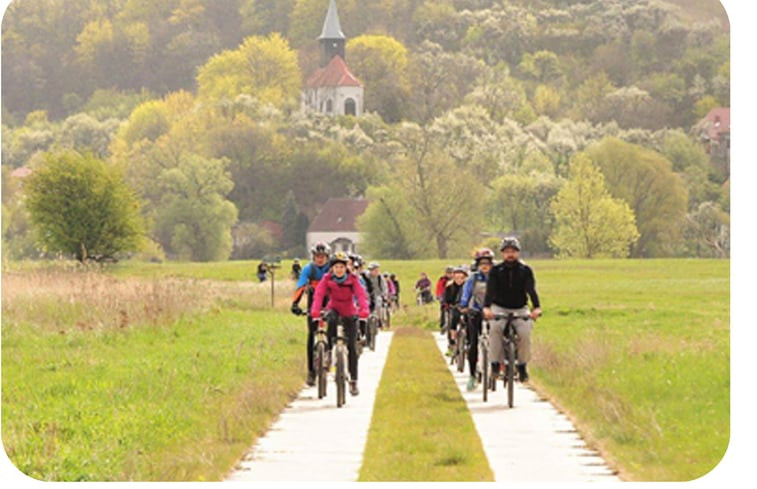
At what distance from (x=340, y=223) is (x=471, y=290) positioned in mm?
77891

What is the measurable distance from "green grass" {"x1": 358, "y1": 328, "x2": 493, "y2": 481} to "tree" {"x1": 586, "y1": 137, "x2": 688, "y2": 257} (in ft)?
256

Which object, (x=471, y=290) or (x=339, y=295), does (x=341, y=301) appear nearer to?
(x=339, y=295)

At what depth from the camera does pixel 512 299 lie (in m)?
19.9

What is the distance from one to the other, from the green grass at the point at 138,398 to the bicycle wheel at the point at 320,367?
0.44 metres

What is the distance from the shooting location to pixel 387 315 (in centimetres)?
4375

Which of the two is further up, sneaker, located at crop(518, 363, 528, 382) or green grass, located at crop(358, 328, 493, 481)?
sneaker, located at crop(518, 363, 528, 382)

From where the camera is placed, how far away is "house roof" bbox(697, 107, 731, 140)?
124812 mm

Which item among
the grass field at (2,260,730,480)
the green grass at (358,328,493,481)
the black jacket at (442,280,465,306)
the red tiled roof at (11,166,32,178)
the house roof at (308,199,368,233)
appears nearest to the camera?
the green grass at (358,328,493,481)

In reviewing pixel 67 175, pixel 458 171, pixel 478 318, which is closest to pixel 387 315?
pixel 478 318

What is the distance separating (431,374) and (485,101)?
5217 inches

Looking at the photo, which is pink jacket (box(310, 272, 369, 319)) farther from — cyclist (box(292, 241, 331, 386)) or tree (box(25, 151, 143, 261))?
tree (box(25, 151, 143, 261))

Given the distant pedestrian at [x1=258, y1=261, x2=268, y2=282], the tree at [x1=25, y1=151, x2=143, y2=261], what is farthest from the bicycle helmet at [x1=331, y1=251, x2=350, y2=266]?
the tree at [x1=25, y1=151, x2=143, y2=261]

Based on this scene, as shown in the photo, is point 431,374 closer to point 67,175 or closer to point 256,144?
point 67,175

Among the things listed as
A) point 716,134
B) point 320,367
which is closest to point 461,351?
point 320,367
